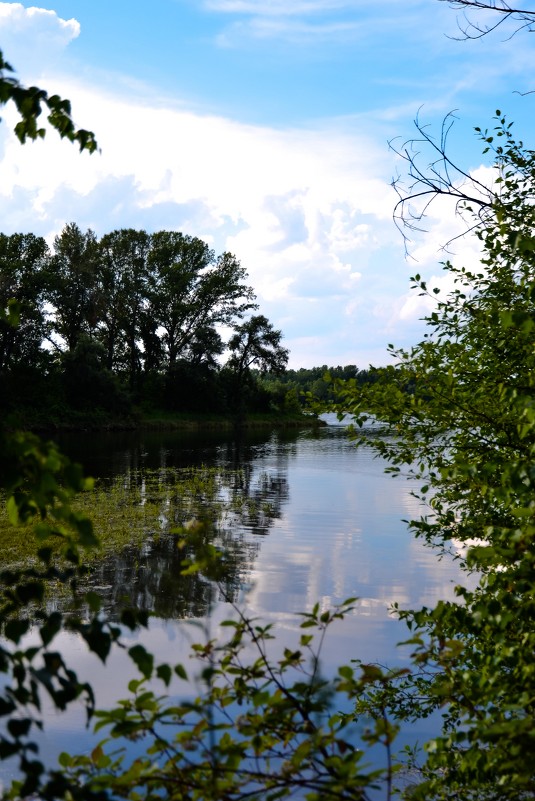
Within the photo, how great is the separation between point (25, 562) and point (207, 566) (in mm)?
12041

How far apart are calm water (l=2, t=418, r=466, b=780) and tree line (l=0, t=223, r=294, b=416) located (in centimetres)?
2417

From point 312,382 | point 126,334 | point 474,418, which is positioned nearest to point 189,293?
point 126,334

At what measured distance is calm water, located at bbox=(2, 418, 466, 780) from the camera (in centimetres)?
1035

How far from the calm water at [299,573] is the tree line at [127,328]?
24.2 m

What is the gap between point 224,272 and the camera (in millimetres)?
71250

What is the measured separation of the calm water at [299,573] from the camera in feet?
34.0

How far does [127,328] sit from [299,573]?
5191 centimetres

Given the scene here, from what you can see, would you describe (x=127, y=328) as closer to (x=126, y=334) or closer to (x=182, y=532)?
(x=126, y=334)

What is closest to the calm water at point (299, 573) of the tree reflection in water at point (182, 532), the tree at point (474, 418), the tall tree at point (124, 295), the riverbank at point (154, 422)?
the tree reflection in water at point (182, 532)

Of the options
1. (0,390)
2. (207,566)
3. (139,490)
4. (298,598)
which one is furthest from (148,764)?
(0,390)

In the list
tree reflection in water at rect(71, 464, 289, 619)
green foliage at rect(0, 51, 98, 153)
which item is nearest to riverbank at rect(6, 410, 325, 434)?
tree reflection in water at rect(71, 464, 289, 619)

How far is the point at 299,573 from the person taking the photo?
581 inches

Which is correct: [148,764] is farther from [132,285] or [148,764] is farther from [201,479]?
[132,285]

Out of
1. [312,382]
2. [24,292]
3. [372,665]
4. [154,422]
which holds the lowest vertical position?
[372,665]
